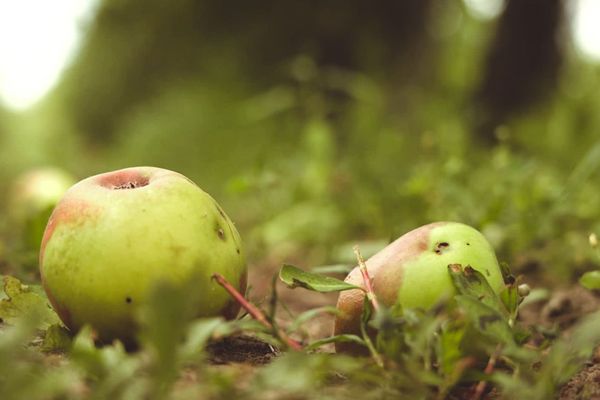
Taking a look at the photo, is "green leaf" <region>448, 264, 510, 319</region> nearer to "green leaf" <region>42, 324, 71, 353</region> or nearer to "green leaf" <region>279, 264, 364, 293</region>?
"green leaf" <region>279, 264, 364, 293</region>

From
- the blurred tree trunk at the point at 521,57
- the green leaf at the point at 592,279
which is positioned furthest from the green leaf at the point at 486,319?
the blurred tree trunk at the point at 521,57

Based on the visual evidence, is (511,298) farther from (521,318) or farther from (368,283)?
(521,318)

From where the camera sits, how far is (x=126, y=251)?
1371 mm

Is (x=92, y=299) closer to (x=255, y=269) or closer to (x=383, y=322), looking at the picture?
(x=383, y=322)

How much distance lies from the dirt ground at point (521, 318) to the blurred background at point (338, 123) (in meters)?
0.21

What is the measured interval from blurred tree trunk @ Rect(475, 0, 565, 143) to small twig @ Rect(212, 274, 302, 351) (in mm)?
4702

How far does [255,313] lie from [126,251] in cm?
27

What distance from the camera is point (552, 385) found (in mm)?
1179

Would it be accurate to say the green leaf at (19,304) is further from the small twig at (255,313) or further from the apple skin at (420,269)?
the apple skin at (420,269)

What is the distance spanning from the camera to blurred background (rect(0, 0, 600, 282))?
2801 millimetres

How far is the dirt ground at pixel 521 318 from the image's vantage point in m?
1.43

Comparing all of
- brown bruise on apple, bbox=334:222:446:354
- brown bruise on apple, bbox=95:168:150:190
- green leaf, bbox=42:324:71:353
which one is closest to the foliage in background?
green leaf, bbox=42:324:71:353

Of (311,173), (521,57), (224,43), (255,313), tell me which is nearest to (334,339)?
(255,313)

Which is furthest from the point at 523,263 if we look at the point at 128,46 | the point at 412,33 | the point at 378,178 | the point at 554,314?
the point at 128,46
